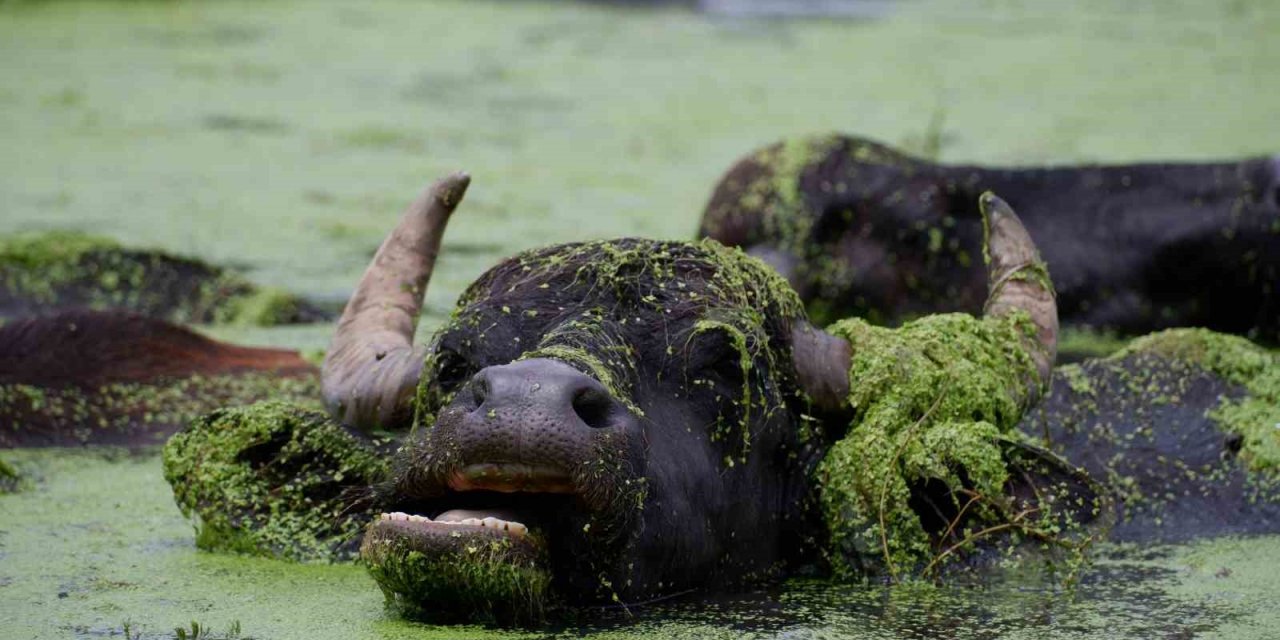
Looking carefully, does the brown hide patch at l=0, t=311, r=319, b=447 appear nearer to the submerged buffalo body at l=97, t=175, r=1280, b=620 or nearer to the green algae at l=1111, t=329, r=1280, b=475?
the submerged buffalo body at l=97, t=175, r=1280, b=620

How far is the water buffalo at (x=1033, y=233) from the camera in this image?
10094 mm

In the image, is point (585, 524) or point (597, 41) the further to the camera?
point (597, 41)

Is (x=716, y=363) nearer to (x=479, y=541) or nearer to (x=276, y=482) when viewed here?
(x=479, y=541)

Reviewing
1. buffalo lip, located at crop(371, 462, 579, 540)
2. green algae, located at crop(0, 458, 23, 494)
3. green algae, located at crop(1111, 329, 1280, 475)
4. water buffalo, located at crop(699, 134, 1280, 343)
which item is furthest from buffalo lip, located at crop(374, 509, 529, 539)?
water buffalo, located at crop(699, 134, 1280, 343)

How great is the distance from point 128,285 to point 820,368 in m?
4.92

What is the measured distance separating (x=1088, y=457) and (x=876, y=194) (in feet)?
14.4

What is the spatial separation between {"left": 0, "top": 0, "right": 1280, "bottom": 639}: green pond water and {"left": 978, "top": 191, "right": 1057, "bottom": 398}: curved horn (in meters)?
0.68

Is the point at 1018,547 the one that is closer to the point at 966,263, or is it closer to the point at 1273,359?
the point at 1273,359

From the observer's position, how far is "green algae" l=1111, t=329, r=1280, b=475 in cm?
636

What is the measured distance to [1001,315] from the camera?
19.6 ft

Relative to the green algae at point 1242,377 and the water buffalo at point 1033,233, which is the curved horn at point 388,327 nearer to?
the green algae at point 1242,377

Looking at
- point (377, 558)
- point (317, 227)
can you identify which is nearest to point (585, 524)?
point (377, 558)

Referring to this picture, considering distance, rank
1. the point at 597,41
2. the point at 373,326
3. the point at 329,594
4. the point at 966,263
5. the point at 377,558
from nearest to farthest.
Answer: the point at 377,558 → the point at 329,594 → the point at 373,326 → the point at 966,263 → the point at 597,41

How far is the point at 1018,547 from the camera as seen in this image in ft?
18.6
